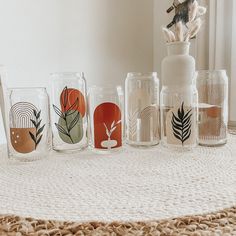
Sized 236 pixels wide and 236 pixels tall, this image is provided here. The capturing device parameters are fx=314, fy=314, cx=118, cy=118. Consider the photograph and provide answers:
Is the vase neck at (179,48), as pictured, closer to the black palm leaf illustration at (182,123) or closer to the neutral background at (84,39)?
the black palm leaf illustration at (182,123)

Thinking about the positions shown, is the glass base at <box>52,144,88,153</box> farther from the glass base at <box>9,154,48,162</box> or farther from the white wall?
the white wall

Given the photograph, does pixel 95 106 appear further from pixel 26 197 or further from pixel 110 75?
pixel 110 75

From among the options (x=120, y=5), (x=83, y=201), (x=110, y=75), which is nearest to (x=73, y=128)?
(x=83, y=201)

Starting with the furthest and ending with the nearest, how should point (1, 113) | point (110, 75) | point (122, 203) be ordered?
1. point (110, 75)
2. point (1, 113)
3. point (122, 203)

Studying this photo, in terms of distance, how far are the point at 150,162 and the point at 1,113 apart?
24.6 inches

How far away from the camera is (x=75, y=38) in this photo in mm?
1866

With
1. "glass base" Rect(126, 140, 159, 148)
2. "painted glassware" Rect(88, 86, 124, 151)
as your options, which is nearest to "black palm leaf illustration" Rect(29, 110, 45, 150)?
"painted glassware" Rect(88, 86, 124, 151)

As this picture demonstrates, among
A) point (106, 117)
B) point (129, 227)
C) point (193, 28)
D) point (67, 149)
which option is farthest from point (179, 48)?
point (129, 227)

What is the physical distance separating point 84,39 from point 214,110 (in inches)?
50.2

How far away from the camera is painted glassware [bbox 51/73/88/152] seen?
75 centimetres

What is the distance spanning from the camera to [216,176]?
0.56 meters

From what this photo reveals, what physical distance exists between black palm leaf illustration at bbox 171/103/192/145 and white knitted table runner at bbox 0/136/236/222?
0.16 ft

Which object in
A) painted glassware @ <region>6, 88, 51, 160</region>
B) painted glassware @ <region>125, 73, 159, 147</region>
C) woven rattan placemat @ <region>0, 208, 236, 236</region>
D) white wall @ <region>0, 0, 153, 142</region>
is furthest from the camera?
white wall @ <region>0, 0, 153, 142</region>

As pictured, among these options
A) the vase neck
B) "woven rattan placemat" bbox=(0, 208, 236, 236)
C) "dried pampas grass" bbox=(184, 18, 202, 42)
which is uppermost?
"dried pampas grass" bbox=(184, 18, 202, 42)
